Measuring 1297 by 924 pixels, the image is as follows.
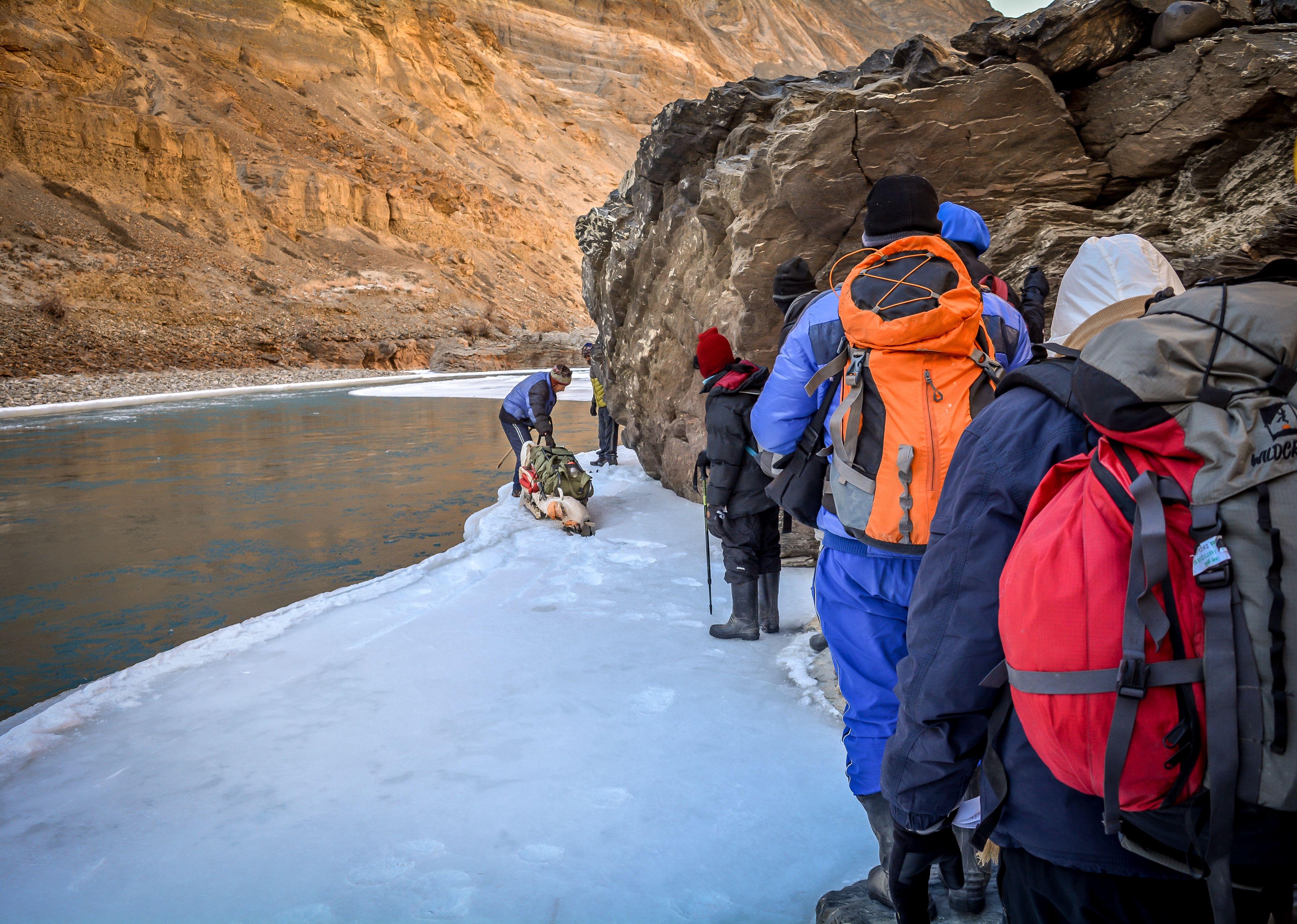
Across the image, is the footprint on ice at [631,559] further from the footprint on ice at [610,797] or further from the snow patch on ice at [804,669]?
the footprint on ice at [610,797]

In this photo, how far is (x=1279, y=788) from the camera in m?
0.91

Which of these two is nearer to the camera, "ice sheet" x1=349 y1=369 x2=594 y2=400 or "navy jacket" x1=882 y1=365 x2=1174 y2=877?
"navy jacket" x1=882 y1=365 x2=1174 y2=877

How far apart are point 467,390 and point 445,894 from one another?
80.6 ft

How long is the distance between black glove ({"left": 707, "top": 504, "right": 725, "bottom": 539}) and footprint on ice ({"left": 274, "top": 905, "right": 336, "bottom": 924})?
2414 mm

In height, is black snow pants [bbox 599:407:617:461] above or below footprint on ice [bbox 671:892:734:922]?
above

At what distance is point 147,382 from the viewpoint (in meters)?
28.8

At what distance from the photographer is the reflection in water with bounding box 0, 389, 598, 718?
4.97 metres

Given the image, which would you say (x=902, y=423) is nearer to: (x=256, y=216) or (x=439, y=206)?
(x=256, y=216)

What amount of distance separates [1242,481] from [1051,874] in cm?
64

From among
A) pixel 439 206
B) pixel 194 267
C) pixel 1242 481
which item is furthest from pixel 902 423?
pixel 439 206

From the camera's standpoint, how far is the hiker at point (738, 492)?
397cm

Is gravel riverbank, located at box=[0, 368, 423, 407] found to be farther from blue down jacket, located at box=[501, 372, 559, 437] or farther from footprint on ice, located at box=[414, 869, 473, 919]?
footprint on ice, located at box=[414, 869, 473, 919]

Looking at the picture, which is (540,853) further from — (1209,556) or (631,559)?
(631,559)

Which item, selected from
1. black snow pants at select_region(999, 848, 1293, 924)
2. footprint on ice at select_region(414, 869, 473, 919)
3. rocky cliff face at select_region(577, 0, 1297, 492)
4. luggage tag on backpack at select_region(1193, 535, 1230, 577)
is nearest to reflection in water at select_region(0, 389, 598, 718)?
footprint on ice at select_region(414, 869, 473, 919)
